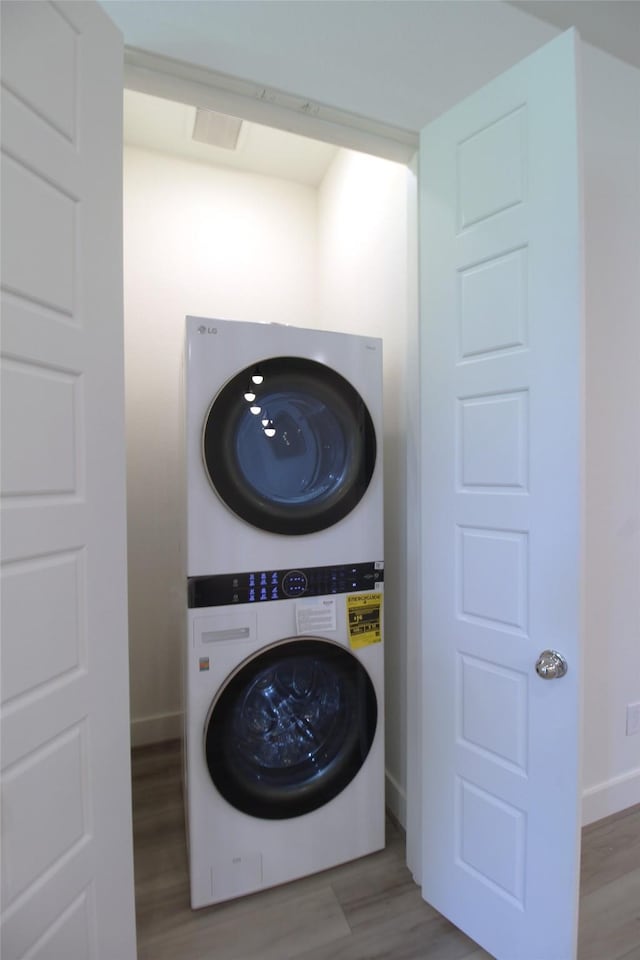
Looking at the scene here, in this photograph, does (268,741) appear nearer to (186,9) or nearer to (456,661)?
(456,661)

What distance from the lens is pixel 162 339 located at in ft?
7.00

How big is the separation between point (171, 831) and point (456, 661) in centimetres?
129

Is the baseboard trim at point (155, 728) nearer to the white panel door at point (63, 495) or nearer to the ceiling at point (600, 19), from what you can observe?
the white panel door at point (63, 495)

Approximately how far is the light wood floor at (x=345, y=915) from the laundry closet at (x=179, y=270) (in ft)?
2.65

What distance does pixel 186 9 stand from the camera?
1062mm

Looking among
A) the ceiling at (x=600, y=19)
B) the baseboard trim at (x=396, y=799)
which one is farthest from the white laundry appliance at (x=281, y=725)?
the ceiling at (x=600, y=19)

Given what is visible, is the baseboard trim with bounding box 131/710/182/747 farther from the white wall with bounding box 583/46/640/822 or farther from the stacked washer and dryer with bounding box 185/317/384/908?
the white wall with bounding box 583/46/640/822

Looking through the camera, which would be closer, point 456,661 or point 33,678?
point 33,678

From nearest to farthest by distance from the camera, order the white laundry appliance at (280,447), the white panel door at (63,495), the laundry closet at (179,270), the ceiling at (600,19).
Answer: the white panel door at (63,495), the white laundry appliance at (280,447), the ceiling at (600,19), the laundry closet at (179,270)

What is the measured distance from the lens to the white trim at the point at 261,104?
1098 millimetres

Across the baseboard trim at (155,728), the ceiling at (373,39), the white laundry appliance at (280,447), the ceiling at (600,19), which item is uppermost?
the ceiling at (600,19)

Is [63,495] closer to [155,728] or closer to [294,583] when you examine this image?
[294,583]

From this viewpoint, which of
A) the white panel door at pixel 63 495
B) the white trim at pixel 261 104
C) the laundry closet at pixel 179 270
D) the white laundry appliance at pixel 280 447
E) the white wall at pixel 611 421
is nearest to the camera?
the white panel door at pixel 63 495

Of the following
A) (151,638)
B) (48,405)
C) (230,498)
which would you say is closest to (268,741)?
(230,498)
